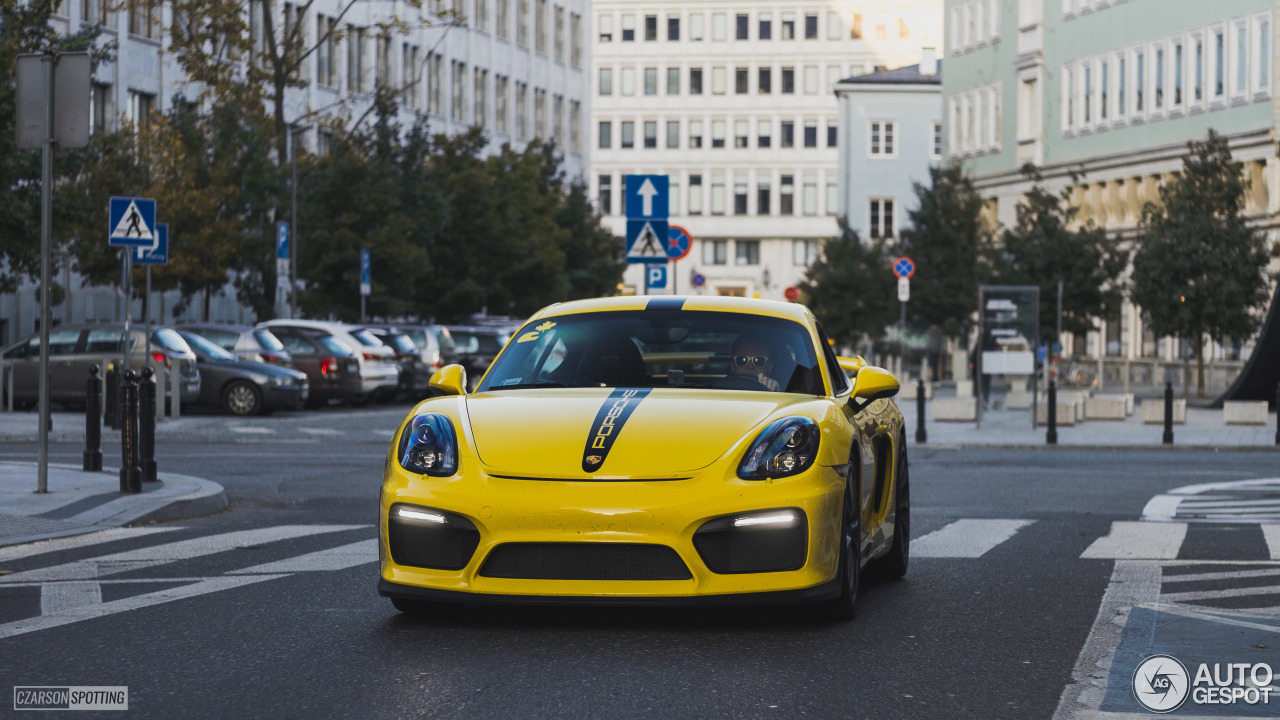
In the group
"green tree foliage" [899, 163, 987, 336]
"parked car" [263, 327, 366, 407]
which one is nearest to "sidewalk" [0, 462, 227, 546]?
"parked car" [263, 327, 366, 407]

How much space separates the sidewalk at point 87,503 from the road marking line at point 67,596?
238 cm

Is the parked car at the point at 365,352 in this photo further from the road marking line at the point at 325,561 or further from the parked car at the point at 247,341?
the road marking line at the point at 325,561

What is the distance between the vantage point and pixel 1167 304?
45.9 m

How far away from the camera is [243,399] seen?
32594 mm

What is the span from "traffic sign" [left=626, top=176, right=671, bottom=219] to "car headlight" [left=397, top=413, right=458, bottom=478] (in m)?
15.6

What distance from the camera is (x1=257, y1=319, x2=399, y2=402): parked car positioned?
1428 inches

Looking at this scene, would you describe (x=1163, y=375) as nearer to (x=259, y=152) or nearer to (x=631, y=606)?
(x=259, y=152)

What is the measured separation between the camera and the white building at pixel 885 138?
362ft

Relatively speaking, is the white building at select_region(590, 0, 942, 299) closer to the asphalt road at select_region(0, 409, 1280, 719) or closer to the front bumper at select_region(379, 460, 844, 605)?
the asphalt road at select_region(0, 409, 1280, 719)

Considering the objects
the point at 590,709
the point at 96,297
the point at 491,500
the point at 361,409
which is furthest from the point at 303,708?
the point at 96,297

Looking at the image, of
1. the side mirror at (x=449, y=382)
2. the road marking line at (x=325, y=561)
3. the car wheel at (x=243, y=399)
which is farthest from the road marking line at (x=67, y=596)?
the car wheel at (x=243, y=399)

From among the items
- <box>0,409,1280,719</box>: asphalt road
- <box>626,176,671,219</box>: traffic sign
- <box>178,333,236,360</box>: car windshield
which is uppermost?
<box>626,176,671,219</box>: traffic sign

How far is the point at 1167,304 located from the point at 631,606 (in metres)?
39.8

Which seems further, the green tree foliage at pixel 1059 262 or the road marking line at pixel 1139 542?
the green tree foliage at pixel 1059 262
